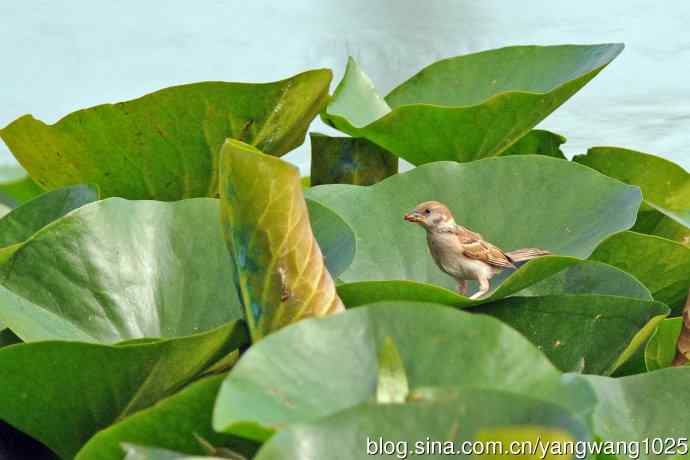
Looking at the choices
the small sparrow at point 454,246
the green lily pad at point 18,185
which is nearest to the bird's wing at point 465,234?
the small sparrow at point 454,246

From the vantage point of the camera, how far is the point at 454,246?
0.61m

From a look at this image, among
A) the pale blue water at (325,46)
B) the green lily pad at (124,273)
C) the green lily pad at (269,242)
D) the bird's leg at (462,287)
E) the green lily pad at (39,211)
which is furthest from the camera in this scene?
the pale blue water at (325,46)

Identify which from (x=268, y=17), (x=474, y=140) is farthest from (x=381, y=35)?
(x=474, y=140)

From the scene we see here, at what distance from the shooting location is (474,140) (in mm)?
788

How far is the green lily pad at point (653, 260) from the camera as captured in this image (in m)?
0.68

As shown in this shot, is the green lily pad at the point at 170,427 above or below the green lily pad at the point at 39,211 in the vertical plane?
below

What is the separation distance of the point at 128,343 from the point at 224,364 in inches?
2.7

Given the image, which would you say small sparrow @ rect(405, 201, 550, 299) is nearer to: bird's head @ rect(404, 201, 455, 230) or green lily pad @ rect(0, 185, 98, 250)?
bird's head @ rect(404, 201, 455, 230)

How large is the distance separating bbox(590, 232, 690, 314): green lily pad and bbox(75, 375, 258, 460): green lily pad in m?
0.35

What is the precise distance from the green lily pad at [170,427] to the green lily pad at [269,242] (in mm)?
55

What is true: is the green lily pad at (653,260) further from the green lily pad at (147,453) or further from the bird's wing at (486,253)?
the green lily pad at (147,453)

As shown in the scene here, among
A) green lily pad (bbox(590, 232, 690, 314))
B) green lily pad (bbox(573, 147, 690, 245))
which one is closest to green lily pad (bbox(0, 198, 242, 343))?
green lily pad (bbox(590, 232, 690, 314))

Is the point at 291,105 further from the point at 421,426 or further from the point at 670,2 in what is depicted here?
the point at 670,2

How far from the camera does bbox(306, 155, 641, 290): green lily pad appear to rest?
667 mm
